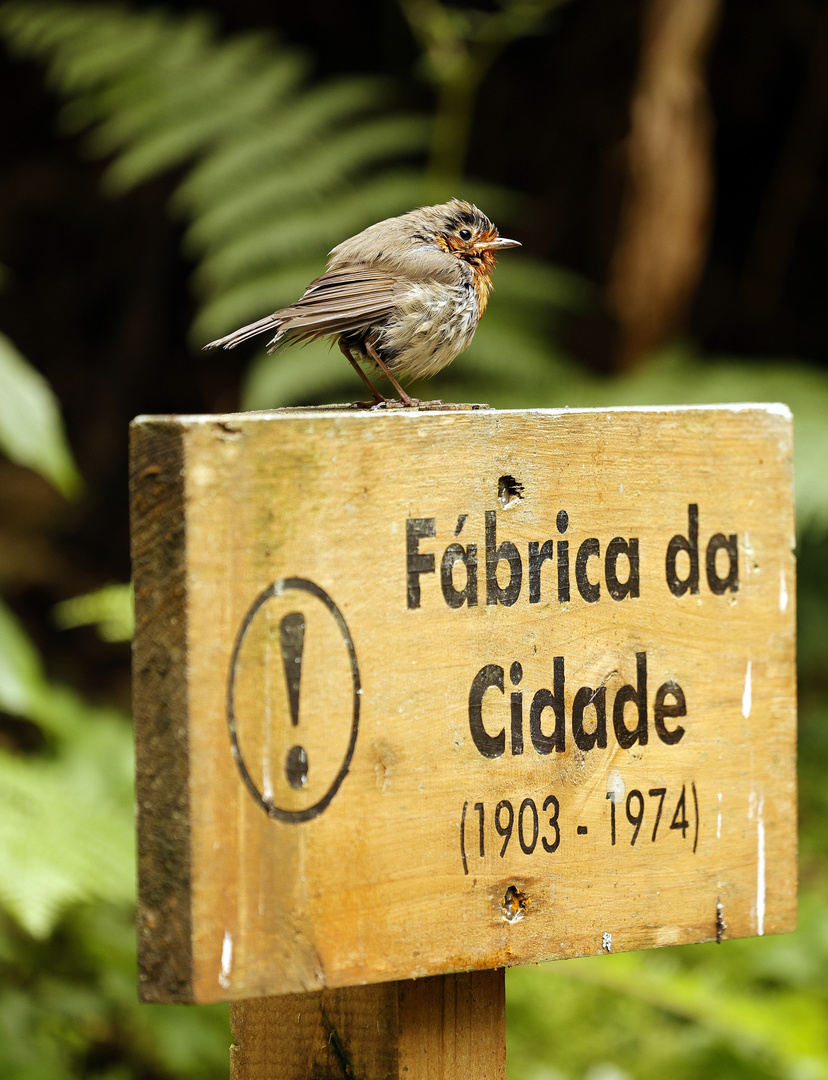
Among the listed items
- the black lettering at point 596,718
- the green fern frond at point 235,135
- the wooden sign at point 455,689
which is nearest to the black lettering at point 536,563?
the wooden sign at point 455,689

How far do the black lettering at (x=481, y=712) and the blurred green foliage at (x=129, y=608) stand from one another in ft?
3.86

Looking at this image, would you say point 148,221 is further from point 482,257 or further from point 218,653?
point 218,653

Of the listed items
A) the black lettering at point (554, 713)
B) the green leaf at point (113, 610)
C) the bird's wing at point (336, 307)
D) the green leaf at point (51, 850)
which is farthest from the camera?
the green leaf at point (113, 610)

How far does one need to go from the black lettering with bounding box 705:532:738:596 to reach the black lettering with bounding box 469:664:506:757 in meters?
0.38

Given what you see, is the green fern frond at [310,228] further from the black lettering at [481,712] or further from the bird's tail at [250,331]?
the black lettering at [481,712]

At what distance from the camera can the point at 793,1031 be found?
2881 millimetres

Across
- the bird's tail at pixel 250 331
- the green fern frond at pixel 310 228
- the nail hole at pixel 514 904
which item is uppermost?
the green fern frond at pixel 310 228

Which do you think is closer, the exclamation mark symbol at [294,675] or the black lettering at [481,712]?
the exclamation mark symbol at [294,675]

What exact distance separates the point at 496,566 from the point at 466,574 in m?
0.05

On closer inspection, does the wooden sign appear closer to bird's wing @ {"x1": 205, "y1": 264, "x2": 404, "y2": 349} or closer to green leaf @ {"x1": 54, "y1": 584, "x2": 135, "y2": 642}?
bird's wing @ {"x1": 205, "y1": 264, "x2": 404, "y2": 349}

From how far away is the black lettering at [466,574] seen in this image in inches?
57.2

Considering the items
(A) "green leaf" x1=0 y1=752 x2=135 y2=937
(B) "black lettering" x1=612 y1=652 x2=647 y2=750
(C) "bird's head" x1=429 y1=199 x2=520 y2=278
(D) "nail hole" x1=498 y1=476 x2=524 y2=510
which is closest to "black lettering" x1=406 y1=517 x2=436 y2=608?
(D) "nail hole" x1=498 y1=476 x2=524 y2=510

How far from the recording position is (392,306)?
1.87 meters

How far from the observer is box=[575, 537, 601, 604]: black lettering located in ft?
5.14
